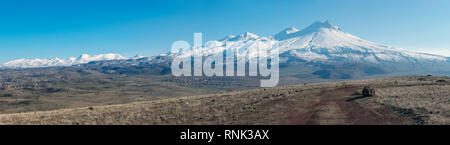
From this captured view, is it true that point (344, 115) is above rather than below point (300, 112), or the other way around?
above

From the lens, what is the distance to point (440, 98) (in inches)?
1212

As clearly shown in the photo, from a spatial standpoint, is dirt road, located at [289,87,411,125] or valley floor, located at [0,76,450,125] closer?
dirt road, located at [289,87,411,125]

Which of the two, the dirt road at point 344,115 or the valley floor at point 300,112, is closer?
the dirt road at point 344,115

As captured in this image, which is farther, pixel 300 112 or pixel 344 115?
pixel 300 112
